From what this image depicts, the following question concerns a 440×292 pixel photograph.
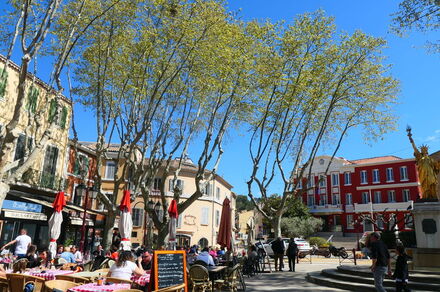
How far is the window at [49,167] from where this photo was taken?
1922 centimetres

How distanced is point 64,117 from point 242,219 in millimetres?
66916

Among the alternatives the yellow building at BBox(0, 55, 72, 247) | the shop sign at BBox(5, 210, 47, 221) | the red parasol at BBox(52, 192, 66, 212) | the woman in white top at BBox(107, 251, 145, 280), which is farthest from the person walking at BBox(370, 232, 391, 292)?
the shop sign at BBox(5, 210, 47, 221)

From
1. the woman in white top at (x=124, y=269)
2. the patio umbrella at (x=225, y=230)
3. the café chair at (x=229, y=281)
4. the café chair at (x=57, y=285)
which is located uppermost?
the patio umbrella at (x=225, y=230)

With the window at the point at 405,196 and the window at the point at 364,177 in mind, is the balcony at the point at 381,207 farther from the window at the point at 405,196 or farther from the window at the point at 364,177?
the window at the point at 364,177

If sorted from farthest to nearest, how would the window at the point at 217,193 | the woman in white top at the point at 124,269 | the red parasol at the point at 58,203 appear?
the window at the point at 217,193, the red parasol at the point at 58,203, the woman in white top at the point at 124,269

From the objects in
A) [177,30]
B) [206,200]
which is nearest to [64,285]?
[177,30]

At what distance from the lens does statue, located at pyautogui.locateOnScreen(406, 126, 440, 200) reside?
1205 centimetres

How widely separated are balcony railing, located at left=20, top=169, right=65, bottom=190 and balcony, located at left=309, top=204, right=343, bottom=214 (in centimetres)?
3881

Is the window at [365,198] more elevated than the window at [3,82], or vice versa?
the window at [3,82]

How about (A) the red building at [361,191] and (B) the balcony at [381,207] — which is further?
(A) the red building at [361,191]

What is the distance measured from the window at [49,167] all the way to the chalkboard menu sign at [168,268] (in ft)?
49.9

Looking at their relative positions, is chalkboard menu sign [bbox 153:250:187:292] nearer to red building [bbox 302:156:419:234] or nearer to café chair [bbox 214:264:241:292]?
café chair [bbox 214:264:241:292]

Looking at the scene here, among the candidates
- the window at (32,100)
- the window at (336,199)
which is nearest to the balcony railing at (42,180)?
the window at (32,100)

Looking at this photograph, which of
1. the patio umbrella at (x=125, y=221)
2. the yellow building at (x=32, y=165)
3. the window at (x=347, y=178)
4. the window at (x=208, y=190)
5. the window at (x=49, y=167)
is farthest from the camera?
the window at (x=347, y=178)
